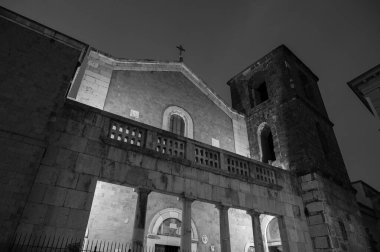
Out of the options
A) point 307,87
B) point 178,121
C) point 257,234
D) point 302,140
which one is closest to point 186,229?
point 257,234

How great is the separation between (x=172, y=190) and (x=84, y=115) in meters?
3.11

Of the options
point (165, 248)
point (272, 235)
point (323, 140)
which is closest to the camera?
point (165, 248)

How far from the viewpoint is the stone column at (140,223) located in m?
6.12

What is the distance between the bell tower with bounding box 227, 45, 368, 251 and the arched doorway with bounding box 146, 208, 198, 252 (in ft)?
16.3

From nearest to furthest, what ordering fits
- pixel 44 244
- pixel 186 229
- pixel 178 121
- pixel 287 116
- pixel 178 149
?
1. pixel 44 244
2. pixel 186 229
3. pixel 178 149
4. pixel 178 121
5. pixel 287 116

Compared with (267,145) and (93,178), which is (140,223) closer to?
(93,178)

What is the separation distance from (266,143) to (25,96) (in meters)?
11.7

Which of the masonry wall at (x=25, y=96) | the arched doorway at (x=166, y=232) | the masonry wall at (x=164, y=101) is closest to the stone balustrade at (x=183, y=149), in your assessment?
the masonry wall at (x=25, y=96)

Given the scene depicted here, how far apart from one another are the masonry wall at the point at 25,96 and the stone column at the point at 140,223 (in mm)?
2434

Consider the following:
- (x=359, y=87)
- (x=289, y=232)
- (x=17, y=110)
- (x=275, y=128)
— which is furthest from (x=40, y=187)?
(x=359, y=87)

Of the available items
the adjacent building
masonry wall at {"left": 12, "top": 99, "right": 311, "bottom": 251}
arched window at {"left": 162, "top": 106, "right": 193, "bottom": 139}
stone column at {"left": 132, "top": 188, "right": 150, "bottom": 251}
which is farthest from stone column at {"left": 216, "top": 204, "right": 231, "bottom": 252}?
the adjacent building

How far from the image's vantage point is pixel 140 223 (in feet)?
21.1

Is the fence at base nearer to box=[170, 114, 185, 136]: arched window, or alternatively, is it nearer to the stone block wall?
box=[170, 114, 185, 136]: arched window

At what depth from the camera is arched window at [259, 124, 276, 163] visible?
1402cm
